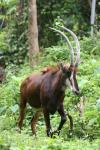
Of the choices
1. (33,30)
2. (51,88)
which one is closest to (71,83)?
(51,88)

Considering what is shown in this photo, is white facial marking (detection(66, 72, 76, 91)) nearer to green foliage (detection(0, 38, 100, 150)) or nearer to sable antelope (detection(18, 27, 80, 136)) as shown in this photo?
sable antelope (detection(18, 27, 80, 136))

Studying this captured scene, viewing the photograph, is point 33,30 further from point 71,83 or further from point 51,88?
point 71,83

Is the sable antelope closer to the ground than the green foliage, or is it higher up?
higher up

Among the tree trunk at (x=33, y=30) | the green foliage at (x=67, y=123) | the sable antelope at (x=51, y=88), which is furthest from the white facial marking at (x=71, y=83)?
the tree trunk at (x=33, y=30)

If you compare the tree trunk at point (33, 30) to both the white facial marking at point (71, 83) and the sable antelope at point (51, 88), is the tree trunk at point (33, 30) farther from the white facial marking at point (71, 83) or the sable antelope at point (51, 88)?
the white facial marking at point (71, 83)

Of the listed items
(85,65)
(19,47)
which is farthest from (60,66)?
(19,47)

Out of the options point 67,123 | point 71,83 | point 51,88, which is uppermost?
point 71,83

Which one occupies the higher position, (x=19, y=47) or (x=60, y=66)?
(x=60, y=66)

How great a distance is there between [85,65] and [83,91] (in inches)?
138

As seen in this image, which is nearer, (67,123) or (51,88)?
(51,88)

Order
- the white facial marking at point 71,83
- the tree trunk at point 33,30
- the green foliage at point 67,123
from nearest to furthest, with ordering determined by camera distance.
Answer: the green foliage at point 67,123, the white facial marking at point 71,83, the tree trunk at point 33,30

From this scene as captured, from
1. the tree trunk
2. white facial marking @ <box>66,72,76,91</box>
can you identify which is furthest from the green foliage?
the tree trunk

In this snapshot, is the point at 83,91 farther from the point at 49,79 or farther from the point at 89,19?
the point at 89,19

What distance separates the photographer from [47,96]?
32.9 ft
